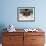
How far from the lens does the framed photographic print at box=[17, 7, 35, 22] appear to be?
14.5ft

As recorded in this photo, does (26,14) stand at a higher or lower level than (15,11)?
lower

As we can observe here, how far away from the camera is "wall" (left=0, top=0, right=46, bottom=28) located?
14.5 feet

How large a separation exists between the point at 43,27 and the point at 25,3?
1.02 m

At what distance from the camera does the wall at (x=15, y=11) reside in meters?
4.41

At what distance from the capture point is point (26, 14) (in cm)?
443

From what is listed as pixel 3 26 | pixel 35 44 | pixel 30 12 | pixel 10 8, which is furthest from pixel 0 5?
pixel 35 44

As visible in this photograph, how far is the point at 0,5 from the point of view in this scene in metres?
4.40

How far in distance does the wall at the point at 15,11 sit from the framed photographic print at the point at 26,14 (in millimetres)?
103

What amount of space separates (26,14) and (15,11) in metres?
0.39

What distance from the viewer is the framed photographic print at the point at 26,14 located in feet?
14.5

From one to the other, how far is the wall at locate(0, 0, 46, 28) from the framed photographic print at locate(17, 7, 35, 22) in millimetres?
103

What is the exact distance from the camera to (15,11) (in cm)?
442

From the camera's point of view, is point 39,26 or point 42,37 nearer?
point 42,37

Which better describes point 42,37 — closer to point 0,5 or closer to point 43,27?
point 43,27
